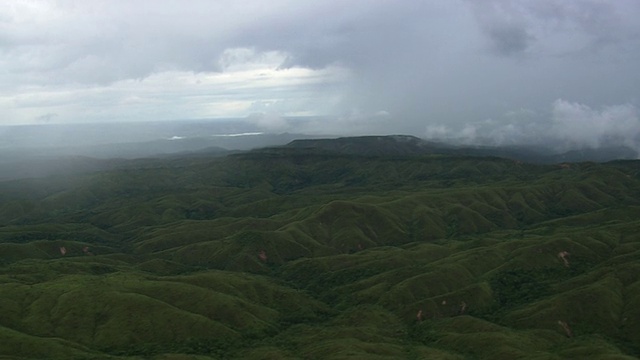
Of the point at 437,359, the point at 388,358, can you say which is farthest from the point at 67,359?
the point at 437,359

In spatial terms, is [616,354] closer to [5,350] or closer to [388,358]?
[388,358]

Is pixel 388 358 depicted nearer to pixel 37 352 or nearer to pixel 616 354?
pixel 616 354

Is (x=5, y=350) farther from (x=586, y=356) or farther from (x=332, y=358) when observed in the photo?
(x=586, y=356)

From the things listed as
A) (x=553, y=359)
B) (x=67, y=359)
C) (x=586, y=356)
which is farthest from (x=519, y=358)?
(x=67, y=359)

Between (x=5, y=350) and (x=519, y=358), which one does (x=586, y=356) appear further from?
(x=5, y=350)

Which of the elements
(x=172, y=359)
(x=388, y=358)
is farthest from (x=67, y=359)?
(x=388, y=358)

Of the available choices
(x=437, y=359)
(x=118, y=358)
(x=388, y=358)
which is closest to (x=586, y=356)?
(x=437, y=359)
